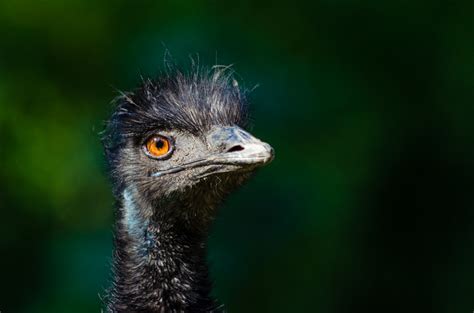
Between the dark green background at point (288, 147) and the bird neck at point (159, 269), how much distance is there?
5.71 feet

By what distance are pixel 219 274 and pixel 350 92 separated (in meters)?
1.32

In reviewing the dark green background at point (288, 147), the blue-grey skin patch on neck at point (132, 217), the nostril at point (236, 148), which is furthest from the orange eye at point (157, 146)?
the dark green background at point (288, 147)

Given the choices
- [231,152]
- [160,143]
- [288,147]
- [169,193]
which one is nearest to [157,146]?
[160,143]

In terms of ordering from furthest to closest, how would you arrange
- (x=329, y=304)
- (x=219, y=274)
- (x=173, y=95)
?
(x=329, y=304) → (x=219, y=274) → (x=173, y=95)

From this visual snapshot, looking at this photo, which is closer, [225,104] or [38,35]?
[225,104]

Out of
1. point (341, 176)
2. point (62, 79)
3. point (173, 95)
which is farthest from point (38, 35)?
point (173, 95)

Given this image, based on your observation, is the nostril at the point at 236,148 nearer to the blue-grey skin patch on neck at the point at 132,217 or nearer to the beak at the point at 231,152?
the beak at the point at 231,152

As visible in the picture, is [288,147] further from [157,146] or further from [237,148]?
[237,148]

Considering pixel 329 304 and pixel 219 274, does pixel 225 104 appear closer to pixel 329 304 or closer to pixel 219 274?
pixel 219 274

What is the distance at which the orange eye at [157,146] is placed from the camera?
139 inches

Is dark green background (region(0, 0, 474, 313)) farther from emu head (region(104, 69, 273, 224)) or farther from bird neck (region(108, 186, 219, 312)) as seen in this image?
bird neck (region(108, 186, 219, 312))

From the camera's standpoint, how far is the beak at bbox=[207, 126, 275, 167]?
319cm

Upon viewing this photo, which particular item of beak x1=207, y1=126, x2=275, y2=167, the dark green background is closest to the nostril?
beak x1=207, y1=126, x2=275, y2=167

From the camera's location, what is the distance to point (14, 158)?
557 centimetres
